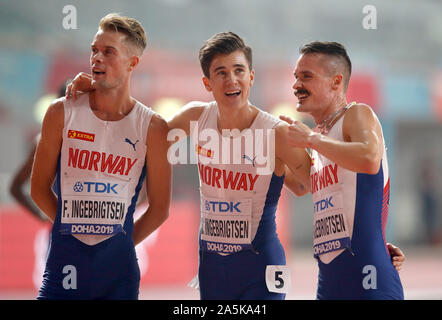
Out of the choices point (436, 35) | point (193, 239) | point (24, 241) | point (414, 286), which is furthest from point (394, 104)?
point (24, 241)

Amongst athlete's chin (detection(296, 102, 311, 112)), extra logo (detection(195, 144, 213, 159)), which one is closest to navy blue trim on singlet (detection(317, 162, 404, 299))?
athlete's chin (detection(296, 102, 311, 112))

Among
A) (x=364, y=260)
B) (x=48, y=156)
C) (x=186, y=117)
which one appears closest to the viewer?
(x=364, y=260)

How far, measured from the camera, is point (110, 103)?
2.87m

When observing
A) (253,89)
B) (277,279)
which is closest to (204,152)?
(277,279)

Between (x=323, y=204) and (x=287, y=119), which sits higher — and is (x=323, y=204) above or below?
below

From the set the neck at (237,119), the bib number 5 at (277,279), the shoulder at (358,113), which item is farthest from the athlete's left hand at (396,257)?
the neck at (237,119)

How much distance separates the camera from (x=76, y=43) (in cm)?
1175

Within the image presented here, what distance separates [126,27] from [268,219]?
3.95 ft

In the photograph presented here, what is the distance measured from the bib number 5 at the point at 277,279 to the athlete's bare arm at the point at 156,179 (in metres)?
0.62

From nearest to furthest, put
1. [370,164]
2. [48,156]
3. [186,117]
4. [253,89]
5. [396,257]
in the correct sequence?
[370,164] → [396,257] → [48,156] → [186,117] → [253,89]

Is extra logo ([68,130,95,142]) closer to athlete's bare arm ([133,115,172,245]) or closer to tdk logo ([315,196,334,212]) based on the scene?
athlete's bare arm ([133,115,172,245])

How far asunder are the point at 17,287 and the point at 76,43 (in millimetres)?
6154

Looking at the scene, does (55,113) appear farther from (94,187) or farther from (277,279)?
(277,279)

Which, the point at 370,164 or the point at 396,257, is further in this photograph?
the point at 396,257
